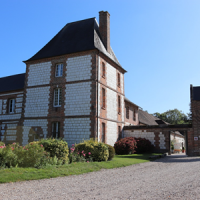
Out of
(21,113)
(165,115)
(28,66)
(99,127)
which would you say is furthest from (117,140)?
(165,115)

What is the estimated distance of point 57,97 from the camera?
749 inches

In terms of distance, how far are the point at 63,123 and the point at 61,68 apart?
195 inches

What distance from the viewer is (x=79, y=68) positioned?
18.5 meters

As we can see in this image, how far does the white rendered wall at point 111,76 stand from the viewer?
19984mm

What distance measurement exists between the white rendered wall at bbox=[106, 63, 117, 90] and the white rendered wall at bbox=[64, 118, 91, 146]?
4.60 m

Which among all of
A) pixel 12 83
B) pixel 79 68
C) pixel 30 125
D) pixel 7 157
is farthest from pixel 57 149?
pixel 12 83

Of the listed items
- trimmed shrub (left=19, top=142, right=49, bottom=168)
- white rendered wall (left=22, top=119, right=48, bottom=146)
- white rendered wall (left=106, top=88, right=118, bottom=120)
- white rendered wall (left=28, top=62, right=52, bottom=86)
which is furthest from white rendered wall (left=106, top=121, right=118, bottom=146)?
trimmed shrub (left=19, top=142, right=49, bottom=168)

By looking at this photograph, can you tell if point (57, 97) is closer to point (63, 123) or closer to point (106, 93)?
point (63, 123)

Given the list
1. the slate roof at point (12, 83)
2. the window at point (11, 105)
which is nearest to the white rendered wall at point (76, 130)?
the slate roof at point (12, 83)

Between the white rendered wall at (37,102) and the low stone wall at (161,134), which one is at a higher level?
the white rendered wall at (37,102)

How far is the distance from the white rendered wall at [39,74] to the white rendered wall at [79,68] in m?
2.05

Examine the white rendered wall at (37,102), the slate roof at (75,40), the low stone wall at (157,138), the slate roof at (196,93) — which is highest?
the slate roof at (75,40)

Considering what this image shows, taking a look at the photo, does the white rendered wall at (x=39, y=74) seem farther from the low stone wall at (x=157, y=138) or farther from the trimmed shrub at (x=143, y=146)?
the low stone wall at (x=157, y=138)

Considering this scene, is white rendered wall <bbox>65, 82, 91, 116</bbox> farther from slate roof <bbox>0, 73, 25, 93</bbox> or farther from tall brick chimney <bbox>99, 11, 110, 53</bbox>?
slate roof <bbox>0, 73, 25, 93</bbox>
